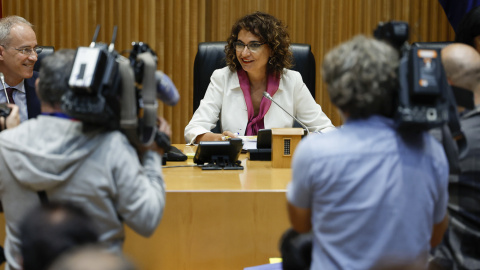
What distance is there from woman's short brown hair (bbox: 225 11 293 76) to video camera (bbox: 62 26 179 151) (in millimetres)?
1817

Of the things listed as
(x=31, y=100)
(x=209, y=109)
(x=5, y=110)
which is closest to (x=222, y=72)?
(x=209, y=109)

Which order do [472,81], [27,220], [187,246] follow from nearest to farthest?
[27,220], [472,81], [187,246]

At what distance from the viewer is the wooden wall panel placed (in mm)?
4426

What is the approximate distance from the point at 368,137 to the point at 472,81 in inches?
25.3

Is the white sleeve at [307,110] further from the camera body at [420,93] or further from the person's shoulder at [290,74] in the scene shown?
the camera body at [420,93]

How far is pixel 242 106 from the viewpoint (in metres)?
3.44

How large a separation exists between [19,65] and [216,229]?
1646 mm

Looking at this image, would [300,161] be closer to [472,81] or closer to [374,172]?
[374,172]

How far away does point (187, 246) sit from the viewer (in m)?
2.13

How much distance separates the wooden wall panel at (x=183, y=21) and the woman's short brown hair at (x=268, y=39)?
1.06 meters

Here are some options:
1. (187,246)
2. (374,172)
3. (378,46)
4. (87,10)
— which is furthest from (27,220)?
(87,10)

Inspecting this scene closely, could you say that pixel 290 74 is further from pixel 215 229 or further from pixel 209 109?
pixel 215 229

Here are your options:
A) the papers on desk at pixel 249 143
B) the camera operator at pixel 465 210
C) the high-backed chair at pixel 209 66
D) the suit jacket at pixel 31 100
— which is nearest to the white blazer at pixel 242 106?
the high-backed chair at pixel 209 66

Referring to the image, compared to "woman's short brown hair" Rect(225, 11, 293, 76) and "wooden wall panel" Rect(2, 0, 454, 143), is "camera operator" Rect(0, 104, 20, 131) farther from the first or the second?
"wooden wall panel" Rect(2, 0, 454, 143)
